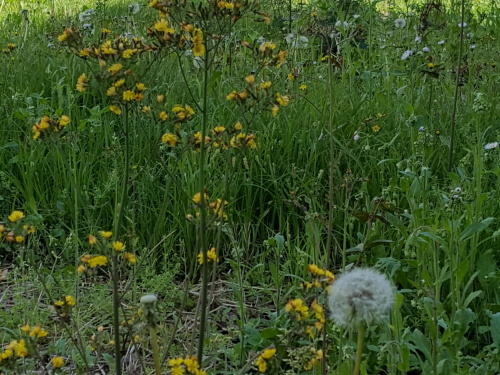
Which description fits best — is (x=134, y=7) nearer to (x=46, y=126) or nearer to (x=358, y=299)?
(x=46, y=126)

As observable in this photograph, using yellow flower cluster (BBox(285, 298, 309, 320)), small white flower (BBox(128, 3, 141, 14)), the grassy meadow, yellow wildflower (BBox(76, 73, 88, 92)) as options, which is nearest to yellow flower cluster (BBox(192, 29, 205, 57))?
the grassy meadow

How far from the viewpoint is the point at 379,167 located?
8.71ft

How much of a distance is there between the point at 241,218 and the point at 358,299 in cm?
154

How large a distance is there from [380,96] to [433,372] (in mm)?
1609

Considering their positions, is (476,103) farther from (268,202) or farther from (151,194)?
(151,194)

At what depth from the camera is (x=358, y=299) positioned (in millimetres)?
1050

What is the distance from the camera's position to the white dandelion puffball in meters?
1.05

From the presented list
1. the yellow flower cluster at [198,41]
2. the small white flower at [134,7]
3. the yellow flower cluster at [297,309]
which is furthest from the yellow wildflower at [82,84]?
the small white flower at [134,7]

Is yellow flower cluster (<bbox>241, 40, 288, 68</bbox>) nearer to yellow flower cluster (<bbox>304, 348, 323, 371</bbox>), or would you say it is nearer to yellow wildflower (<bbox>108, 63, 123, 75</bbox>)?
yellow wildflower (<bbox>108, 63, 123, 75</bbox>)

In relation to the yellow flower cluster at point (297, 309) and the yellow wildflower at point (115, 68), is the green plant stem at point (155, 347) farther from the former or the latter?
the yellow wildflower at point (115, 68)

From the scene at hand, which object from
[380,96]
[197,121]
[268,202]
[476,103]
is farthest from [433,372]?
[197,121]

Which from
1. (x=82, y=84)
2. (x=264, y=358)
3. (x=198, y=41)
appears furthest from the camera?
(x=82, y=84)

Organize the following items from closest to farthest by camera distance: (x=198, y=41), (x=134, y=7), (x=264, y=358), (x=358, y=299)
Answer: (x=358, y=299)
(x=264, y=358)
(x=198, y=41)
(x=134, y=7)

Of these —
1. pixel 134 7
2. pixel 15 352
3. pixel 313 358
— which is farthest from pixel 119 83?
pixel 134 7
